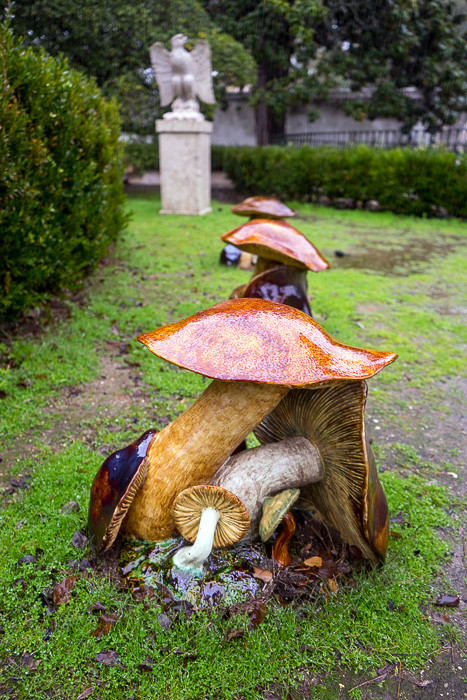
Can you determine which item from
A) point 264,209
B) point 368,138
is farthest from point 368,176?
point 264,209

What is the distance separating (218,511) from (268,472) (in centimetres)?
27

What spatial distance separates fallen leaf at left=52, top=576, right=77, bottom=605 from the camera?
6.83 ft

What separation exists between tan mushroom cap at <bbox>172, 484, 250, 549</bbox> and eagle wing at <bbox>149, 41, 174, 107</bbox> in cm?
1285

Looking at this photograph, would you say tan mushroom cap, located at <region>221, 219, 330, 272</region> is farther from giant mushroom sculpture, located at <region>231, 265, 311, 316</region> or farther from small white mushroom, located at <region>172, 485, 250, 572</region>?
small white mushroom, located at <region>172, 485, 250, 572</region>

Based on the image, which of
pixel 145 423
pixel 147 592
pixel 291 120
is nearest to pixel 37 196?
pixel 145 423

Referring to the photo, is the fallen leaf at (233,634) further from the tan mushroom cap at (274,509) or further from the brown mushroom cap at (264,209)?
the brown mushroom cap at (264,209)

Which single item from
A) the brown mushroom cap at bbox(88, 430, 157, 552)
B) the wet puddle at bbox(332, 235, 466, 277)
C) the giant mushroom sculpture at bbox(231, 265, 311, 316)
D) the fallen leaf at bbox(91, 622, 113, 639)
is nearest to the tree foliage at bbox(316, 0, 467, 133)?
the wet puddle at bbox(332, 235, 466, 277)

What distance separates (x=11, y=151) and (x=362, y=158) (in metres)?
11.6

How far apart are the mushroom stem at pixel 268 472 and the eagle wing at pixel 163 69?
12692mm

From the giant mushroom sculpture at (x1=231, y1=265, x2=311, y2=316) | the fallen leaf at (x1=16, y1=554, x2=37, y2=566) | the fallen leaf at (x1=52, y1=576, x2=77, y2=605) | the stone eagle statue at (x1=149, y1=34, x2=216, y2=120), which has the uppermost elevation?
the stone eagle statue at (x1=149, y1=34, x2=216, y2=120)

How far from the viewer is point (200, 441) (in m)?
2.00

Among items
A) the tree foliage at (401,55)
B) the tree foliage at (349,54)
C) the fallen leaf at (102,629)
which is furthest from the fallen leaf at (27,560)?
the tree foliage at (401,55)

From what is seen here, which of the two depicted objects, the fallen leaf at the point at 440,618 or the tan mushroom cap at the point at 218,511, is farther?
the fallen leaf at the point at 440,618

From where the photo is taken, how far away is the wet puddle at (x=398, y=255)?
8555mm
